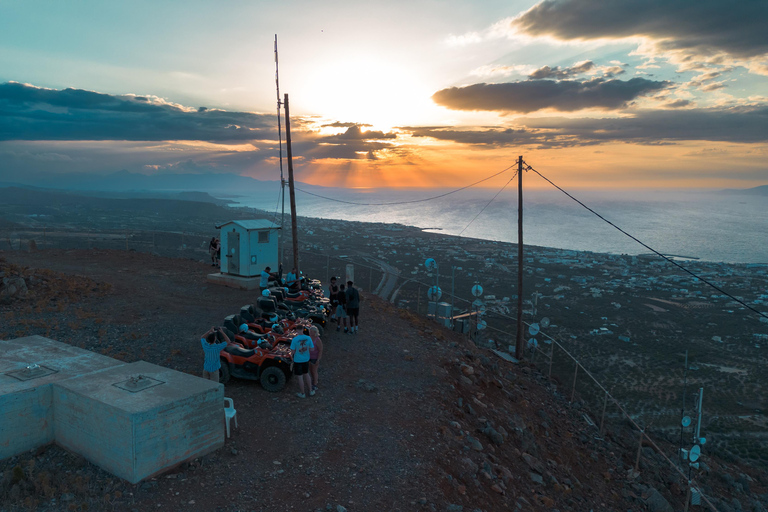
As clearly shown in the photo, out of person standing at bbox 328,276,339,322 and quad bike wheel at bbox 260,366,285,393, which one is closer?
quad bike wheel at bbox 260,366,285,393

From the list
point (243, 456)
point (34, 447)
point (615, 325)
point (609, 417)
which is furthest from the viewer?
point (615, 325)

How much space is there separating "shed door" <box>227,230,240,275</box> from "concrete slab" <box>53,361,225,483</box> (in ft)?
37.2

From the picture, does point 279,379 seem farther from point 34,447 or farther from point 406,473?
point 34,447

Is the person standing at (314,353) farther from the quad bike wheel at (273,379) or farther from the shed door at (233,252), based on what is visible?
the shed door at (233,252)

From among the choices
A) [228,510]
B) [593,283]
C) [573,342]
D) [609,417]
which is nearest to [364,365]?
[228,510]

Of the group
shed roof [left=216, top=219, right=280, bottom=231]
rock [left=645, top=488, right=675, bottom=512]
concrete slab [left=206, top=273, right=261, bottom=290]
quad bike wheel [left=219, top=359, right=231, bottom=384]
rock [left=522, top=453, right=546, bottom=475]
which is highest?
shed roof [left=216, top=219, right=280, bottom=231]

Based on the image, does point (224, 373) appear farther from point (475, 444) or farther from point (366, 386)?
point (475, 444)

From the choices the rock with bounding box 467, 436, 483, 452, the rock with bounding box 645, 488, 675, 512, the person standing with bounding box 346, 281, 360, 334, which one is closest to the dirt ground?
the rock with bounding box 467, 436, 483, 452

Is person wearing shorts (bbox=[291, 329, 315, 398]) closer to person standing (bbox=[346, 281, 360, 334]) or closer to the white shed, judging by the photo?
person standing (bbox=[346, 281, 360, 334])

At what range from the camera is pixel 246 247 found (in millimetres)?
17891

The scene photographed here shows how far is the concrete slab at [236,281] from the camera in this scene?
17.8 metres

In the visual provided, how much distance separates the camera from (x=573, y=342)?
1056 inches

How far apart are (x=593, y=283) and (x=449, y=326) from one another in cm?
3178

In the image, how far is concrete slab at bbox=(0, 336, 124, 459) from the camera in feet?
20.3
